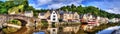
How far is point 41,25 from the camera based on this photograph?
5.04 metres

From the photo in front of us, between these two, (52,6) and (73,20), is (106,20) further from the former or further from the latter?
(52,6)

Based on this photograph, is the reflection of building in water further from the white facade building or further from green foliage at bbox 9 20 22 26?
green foliage at bbox 9 20 22 26

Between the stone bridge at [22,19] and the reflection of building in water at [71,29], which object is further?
the reflection of building in water at [71,29]

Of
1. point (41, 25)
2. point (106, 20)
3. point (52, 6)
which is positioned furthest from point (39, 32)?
point (106, 20)

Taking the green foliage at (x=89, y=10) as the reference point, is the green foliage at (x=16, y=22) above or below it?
below

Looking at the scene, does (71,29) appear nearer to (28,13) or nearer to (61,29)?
(61,29)

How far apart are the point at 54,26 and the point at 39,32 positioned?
0.24 meters

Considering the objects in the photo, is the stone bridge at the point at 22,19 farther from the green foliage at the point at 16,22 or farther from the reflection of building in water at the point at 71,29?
the reflection of building in water at the point at 71,29

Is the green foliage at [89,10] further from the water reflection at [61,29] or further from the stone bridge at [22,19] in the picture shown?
the stone bridge at [22,19]

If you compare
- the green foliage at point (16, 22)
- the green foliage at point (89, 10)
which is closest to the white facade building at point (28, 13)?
the green foliage at point (16, 22)

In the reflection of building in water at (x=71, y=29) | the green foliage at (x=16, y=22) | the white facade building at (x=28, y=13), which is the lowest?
the reflection of building in water at (x=71, y=29)

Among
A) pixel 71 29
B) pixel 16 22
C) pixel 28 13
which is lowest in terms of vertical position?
pixel 71 29

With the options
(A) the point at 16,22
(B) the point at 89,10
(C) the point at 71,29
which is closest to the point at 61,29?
(C) the point at 71,29

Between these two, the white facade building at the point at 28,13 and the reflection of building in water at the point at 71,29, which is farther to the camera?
the reflection of building in water at the point at 71,29
